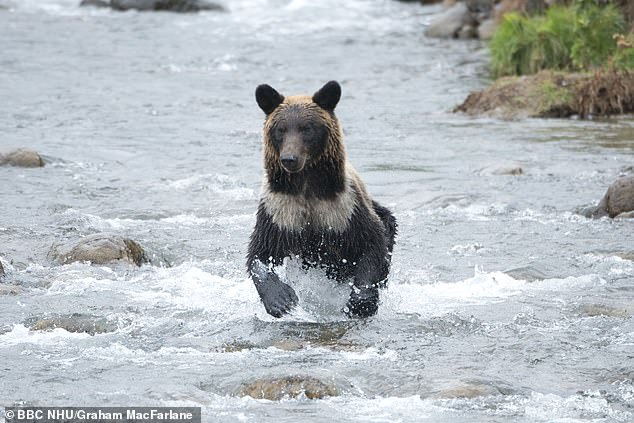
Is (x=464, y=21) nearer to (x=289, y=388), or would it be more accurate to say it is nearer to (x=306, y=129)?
(x=306, y=129)

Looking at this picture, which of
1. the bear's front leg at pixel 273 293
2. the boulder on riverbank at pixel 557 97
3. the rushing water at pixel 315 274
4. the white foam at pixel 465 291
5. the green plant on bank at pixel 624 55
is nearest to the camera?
the rushing water at pixel 315 274

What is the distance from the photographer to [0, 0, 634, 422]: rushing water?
7.19 m

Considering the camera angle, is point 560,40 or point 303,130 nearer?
point 303,130

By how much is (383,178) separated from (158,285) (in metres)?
5.23

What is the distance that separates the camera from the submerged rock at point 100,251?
10.3 metres

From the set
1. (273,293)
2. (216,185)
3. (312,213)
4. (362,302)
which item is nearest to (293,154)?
(312,213)

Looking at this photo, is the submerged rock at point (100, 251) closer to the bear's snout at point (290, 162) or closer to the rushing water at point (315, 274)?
the rushing water at point (315, 274)

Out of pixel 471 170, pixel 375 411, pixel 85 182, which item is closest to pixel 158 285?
pixel 375 411

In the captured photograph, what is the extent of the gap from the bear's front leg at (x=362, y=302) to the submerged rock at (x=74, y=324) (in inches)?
69.8

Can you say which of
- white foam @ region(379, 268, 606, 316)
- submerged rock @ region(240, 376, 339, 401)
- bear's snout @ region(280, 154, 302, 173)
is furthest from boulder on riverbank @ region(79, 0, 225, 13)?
submerged rock @ region(240, 376, 339, 401)

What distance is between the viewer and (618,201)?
12.2 metres

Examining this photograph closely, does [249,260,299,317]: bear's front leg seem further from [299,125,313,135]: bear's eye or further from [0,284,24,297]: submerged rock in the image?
[0,284,24,297]: submerged rock

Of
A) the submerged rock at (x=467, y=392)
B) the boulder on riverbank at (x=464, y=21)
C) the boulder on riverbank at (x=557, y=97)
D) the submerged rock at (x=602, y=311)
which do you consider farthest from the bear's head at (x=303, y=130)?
the boulder on riverbank at (x=464, y=21)

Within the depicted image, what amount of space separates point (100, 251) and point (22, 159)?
15.9ft
